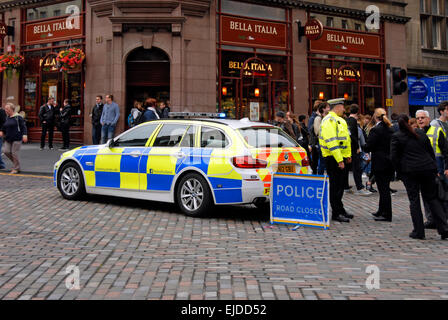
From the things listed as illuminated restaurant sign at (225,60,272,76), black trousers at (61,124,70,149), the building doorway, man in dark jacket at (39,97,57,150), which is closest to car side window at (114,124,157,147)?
the building doorway

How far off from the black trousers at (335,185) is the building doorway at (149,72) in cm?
1172

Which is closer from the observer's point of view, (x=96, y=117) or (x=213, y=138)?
(x=213, y=138)

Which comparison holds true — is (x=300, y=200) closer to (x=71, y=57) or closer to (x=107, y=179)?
(x=107, y=179)

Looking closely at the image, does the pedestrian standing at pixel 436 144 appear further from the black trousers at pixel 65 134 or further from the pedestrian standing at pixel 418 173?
the black trousers at pixel 65 134

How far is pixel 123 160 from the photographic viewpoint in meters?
9.17

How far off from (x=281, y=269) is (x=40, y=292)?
2.35m

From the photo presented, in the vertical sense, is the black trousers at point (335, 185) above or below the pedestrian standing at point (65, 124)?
below

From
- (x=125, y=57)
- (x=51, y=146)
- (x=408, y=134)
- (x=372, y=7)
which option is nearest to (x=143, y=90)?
(x=125, y=57)

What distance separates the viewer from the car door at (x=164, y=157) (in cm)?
859

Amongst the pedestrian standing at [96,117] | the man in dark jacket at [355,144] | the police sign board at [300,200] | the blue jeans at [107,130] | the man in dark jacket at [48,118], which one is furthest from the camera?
the man in dark jacket at [48,118]

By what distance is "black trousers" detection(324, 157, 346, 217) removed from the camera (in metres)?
8.32

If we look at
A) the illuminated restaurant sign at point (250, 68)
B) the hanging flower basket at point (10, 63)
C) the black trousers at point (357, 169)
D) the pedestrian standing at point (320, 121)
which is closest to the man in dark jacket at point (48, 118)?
the hanging flower basket at point (10, 63)

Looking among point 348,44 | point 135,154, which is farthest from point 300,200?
point 348,44

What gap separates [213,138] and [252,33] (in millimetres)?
13302
